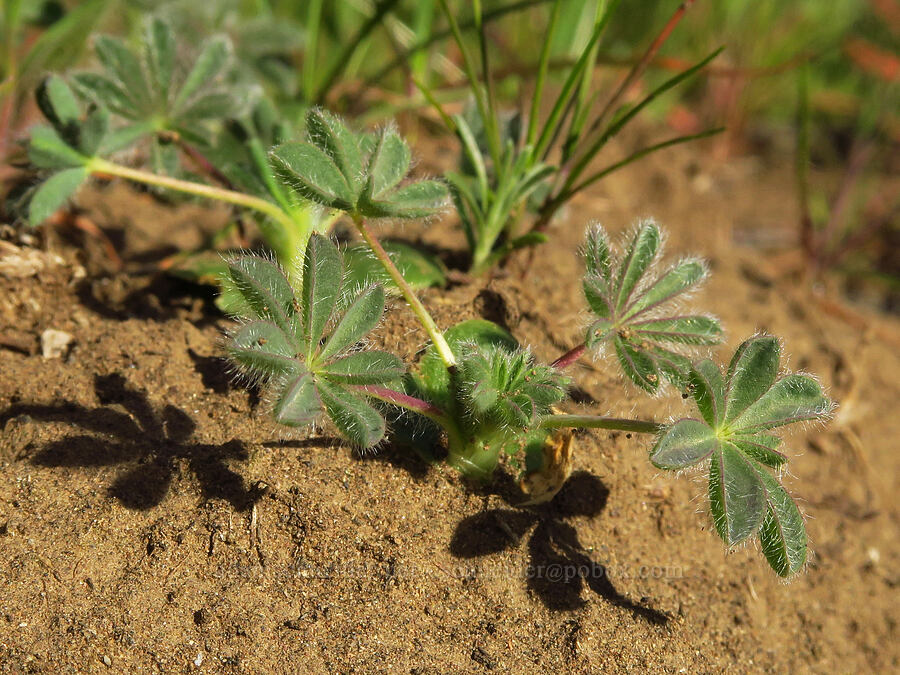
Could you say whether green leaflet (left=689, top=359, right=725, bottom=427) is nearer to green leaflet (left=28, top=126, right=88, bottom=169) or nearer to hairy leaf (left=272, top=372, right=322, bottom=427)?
hairy leaf (left=272, top=372, right=322, bottom=427)

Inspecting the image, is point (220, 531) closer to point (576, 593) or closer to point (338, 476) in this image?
point (338, 476)

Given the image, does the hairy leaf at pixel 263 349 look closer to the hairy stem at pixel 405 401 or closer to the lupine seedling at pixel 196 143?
the hairy stem at pixel 405 401

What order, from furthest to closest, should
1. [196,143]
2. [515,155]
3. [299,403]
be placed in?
A: [515,155]
[196,143]
[299,403]

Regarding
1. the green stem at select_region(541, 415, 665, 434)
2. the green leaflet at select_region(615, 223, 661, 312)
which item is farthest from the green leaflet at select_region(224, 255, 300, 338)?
the green leaflet at select_region(615, 223, 661, 312)

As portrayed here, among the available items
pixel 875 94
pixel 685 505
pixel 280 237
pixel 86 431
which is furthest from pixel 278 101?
pixel 875 94

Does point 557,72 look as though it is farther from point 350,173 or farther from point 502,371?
point 502,371

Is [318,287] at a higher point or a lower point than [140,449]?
higher

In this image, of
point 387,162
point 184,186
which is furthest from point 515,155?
point 184,186
